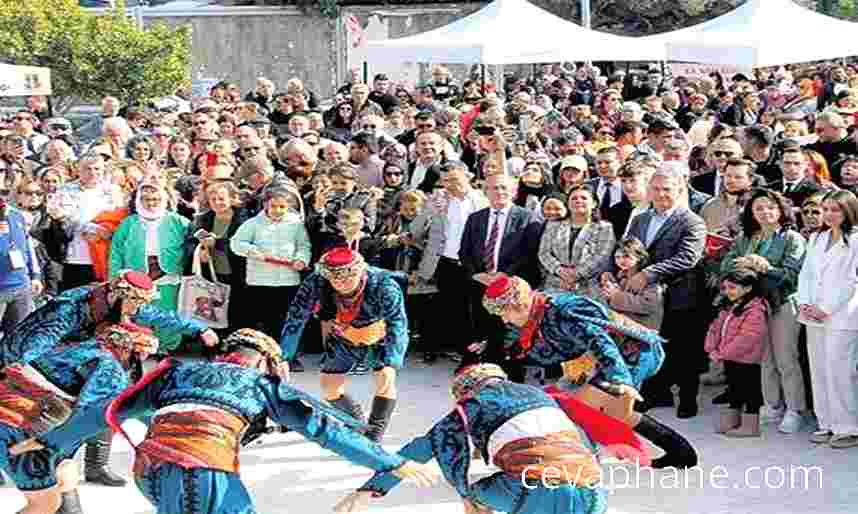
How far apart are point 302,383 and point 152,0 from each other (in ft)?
74.8

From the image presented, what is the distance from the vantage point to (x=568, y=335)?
7008 mm

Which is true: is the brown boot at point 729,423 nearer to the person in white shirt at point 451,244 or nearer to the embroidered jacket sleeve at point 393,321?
the embroidered jacket sleeve at point 393,321

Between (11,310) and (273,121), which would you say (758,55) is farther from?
(11,310)

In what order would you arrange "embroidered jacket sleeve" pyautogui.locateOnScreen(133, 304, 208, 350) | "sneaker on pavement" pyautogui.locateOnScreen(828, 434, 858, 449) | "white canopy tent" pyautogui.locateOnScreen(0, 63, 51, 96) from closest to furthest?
"embroidered jacket sleeve" pyautogui.locateOnScreen(133, 304, 208, 350) → "sneaker on pavement" pyautogui.locateOnScreen(828, 434, 858, 449) → "white canopy tent" pyautogui.locateOnScreen(0, 63, 51, 96)

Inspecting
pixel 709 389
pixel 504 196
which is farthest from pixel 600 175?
pixel 709 389

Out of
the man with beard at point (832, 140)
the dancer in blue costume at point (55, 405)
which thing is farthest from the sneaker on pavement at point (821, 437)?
the dancer in blue costume at point (55, 405)

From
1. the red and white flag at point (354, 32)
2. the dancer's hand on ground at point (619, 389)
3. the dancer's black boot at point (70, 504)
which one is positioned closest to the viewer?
the dancer's hand on ground at point (619, 389)

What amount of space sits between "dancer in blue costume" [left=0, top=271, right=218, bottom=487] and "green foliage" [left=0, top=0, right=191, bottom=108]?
40.5ft

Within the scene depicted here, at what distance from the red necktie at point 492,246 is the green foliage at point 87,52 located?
10516 millimetres

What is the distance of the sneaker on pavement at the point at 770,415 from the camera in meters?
8.79

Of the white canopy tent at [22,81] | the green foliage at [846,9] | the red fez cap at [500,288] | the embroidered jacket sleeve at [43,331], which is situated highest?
the green foliage at [846,9]

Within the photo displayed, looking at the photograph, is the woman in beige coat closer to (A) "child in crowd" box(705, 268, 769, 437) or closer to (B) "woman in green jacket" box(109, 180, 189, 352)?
(A) "child in crowd" box(705, 268, 769, 437)

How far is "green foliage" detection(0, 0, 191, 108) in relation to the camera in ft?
62.4

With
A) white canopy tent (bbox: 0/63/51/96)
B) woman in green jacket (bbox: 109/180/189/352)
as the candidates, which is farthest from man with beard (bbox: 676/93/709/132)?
white canopy tent (bbox: 0/63/51/96)
